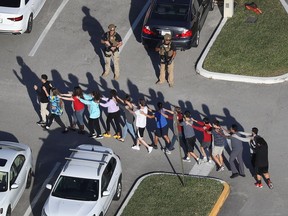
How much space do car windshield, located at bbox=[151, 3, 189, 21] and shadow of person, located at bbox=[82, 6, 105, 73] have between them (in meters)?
2.07

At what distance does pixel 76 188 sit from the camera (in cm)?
2245

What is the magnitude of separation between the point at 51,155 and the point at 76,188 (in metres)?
2.94

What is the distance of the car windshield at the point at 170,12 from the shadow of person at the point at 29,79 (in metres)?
4.09

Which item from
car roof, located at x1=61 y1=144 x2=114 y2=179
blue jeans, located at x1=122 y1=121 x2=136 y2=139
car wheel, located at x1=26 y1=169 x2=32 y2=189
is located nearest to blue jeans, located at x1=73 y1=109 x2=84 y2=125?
blue jeans, located at x1=122 y1=121 x2=136 y2=139

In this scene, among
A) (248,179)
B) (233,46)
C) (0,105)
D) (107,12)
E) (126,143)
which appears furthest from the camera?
(107,12)

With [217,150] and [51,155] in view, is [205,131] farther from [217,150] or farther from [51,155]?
→ [51,155]

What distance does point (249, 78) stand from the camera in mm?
27719

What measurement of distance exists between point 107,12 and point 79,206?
11.1 meters

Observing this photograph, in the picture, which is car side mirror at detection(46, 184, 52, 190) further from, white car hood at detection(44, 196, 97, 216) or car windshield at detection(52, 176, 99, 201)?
white car hood at detection(44, 196, 97, 216)

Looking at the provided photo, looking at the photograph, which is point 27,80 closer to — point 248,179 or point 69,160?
point 69,160

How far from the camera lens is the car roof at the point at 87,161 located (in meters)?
22.6

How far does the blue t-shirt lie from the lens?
24750 mm

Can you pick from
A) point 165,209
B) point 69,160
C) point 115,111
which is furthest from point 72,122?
point 165,209

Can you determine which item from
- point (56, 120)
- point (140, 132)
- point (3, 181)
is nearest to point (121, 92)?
point (56, 120)
